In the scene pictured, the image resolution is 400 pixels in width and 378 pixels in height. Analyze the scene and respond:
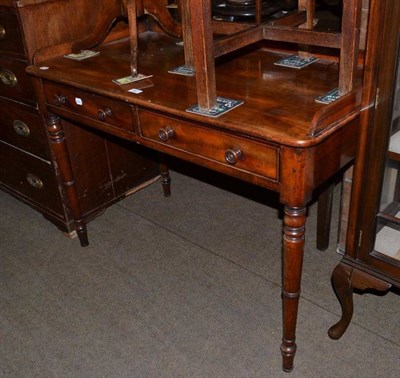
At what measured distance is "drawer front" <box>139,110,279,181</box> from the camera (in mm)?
1514

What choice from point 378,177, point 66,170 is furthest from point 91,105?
point 378,177

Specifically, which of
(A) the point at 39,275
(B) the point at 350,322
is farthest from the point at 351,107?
(A) the point at 39,275

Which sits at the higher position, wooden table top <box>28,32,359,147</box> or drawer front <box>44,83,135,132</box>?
wooden table top <box>28,32,359,147</box>

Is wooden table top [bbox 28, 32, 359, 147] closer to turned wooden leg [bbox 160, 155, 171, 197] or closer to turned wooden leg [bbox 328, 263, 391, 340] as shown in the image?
turned wooden leg [bbox 328, 263, 391, 340]

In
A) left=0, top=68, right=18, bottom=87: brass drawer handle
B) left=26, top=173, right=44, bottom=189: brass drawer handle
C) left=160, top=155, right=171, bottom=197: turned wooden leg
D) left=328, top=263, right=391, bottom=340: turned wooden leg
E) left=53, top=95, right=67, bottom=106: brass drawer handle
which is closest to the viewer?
left=328, top=263, right=391, bottom=340: turned wooden leg

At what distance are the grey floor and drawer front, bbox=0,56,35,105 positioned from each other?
765mm

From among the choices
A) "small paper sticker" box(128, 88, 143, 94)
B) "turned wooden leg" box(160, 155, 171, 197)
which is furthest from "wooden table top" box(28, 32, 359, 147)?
"turned wooden leg" box(160, 155, 171, 197)

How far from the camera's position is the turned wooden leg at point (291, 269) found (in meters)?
1.57

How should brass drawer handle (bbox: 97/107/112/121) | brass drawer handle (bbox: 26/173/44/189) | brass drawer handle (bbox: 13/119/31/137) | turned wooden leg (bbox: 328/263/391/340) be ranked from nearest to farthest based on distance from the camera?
turned wooden leg (bbox: 328/263/391/340), brass drawer handle (bbox: 97/107/112/121), brass drawer handle (bbox: 13/119/31/137), brass drawer handle (bbox: 26/173/44/189)

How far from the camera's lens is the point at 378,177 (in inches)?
59.6

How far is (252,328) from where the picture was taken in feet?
6.84

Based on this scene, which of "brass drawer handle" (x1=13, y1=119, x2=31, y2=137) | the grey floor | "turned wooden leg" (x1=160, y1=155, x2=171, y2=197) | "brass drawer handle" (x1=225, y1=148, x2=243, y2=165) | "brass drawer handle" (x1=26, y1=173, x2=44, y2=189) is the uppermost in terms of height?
"brass drawer handle" (x1=225, y1=148, x2=243, y2=165)

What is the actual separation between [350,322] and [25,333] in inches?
52.8

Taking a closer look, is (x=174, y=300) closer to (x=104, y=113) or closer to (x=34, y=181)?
(x=104, y=113)
